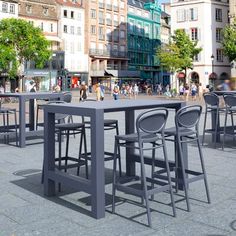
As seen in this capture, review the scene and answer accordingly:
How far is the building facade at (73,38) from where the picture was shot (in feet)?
245

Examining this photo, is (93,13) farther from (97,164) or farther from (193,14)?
(97,164)

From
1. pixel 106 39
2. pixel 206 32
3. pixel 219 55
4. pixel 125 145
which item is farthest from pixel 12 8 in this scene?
pixel 125 145

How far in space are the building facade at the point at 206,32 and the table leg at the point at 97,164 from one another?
56.8m

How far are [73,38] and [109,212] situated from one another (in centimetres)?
7359

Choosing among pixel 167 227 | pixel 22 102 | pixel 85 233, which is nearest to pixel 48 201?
pixel 85 233

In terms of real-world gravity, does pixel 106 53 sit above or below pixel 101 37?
below

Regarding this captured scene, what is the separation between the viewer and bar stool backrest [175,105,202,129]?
17.1 ft

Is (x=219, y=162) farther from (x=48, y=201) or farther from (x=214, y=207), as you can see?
(x=48, y=201)

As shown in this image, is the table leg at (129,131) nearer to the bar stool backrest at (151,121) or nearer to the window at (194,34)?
the bar stool backrest at (151,121)

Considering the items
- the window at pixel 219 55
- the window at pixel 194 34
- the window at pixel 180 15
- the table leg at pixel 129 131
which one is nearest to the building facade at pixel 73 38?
the window at pixel 180 15

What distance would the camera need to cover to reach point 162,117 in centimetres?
494

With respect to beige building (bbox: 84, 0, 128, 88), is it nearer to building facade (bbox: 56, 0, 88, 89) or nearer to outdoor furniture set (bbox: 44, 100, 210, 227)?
building facade (bbox: 56, 0, 88, 89)

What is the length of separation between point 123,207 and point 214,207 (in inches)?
42.2

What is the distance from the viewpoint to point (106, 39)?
84.4 meters
